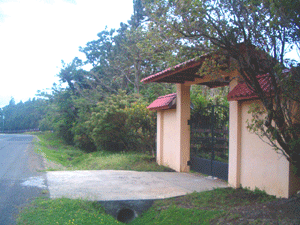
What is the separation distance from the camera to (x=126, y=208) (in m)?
6.38

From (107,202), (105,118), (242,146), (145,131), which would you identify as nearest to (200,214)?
(107,202)

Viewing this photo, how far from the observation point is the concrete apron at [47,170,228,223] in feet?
21.1

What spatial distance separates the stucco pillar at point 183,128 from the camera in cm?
A: 1071

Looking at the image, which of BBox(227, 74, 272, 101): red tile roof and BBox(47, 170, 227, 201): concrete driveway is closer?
BBox(227, 74, 272, 101): red tile roof

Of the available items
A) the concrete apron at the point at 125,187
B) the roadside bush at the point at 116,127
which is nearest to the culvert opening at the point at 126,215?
the concrete apron at the point at 125,187

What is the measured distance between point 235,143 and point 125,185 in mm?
3208

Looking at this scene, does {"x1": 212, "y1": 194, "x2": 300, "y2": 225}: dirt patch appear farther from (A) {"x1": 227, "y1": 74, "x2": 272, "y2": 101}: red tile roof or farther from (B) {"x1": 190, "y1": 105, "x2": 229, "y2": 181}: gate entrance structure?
(B) {"x1": 190, "y1": 105, "x2": 229, "y2": 181}: gate entrance structure

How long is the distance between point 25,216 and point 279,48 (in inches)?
215

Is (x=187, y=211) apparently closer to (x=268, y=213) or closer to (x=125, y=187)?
(x=268, y=213)

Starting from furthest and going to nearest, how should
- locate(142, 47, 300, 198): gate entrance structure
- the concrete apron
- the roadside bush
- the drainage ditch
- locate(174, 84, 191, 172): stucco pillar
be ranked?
the roadside bush
locate(174, 84, 191, 172): stucco pillar
the concrete apron
the drainage ditch
locate(142, 47, 300, 198): gate entrance structure

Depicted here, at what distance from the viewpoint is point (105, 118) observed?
19.0 metres

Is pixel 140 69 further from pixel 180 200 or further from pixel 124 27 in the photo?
pixel 180 200

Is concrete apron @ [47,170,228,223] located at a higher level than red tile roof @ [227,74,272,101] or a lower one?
lower

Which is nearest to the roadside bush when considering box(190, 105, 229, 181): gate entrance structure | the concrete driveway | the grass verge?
box(190, 105, 229, 181): gate entrance structure
